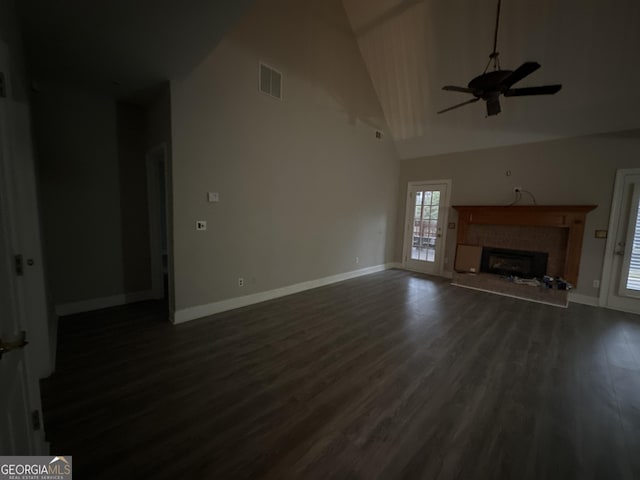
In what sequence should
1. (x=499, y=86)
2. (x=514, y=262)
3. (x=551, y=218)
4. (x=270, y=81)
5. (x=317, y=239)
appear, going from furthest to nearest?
(x=514, y=262) → (x=317, y=239) → (x=551, y=218) → (x=270, y=81) → (x=499, y=86)

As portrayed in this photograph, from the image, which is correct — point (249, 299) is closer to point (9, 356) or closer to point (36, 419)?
point (36, 419)

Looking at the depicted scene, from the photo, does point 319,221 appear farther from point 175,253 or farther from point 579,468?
point 579,468

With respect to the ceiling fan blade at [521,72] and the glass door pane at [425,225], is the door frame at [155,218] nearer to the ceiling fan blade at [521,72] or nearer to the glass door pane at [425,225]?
the ceiling fan blade at [521,72]

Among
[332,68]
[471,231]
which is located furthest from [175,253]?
[471,231]

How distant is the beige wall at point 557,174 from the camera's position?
167 inches

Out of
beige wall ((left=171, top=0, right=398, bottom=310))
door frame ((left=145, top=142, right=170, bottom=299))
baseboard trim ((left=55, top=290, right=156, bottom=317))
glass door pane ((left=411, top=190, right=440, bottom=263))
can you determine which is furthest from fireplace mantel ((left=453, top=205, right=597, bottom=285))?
baseboard trim ((left=55, top=290, right=156, bottom=317))

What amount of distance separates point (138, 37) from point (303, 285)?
374 centimetres

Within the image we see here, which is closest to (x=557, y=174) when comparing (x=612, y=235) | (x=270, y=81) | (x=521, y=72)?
(x=612, y=235)

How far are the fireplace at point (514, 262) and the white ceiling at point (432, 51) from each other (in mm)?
2171

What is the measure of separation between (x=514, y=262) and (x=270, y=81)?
219 inches

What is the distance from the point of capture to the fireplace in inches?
196

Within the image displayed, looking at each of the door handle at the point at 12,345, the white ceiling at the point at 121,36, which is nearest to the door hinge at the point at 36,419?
the door handle at the point at 12,345

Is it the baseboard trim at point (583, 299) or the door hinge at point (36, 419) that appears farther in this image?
the baseboard trim at point (583, 299)

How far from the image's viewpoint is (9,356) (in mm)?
969
